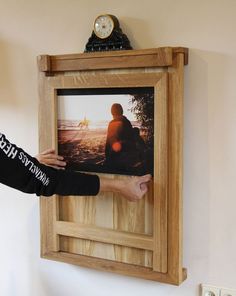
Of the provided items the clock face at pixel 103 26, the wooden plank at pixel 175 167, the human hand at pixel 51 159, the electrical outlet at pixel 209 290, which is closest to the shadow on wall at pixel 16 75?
the human hand at pixel 51 159

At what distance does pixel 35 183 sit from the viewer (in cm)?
171

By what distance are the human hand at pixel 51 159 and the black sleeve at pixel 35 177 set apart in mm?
173

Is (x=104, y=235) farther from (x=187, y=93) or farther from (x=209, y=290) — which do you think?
(x=187, y=93)

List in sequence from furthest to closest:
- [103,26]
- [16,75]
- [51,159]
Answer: [16,75] → [51,159] → [103,26]

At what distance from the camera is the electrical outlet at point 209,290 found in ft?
5.67

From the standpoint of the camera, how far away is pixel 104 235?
1871mm

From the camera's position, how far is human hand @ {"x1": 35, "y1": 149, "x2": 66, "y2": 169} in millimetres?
1932

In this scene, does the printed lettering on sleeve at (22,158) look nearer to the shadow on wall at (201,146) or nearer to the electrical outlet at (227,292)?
the shadow on wall at (201,146)

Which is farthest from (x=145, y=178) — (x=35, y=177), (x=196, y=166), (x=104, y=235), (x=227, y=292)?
(x=227, y=292)

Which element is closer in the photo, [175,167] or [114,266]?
[175,167]

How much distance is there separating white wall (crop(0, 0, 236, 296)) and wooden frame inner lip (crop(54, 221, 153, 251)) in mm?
172

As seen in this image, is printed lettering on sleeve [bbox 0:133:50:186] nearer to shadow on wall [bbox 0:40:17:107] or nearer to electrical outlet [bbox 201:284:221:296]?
shadow on wall [bbox 0:40:17:107]

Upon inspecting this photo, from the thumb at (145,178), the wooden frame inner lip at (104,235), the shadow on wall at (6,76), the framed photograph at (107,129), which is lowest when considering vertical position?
the wooden frame inner lip at (104,235)

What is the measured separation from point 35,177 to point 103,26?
659 mm
